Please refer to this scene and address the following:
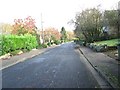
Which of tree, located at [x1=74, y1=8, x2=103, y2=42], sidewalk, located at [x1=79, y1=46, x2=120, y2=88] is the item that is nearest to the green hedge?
sidewalk, located at [x1=79, y1=46, x2=120, y2=88]

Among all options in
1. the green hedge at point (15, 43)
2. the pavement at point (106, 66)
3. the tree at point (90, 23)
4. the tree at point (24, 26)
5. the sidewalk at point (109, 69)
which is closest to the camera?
the sidewalk at point (109, 69)

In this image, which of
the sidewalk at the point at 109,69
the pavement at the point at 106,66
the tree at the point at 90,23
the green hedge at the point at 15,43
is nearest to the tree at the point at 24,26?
the tree at the point at 90,23

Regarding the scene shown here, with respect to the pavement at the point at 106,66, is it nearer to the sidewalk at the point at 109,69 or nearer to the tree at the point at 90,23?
the sidewalk at the point at 109,69

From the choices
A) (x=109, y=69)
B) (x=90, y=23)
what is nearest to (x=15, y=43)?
(x=109, y=69)

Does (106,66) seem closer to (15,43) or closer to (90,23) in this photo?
(15,43)

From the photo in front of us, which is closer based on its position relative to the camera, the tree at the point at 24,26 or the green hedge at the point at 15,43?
the green hedge at the point at 15,43

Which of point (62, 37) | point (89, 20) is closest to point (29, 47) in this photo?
point (89, 20)

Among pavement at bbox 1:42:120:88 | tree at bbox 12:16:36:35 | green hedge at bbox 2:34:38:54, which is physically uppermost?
tree at bbox 12:16:36:35

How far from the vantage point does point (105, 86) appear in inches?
418

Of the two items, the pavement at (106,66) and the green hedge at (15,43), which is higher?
the green hedge at (15,43)

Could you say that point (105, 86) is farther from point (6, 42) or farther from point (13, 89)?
point (6, 42)

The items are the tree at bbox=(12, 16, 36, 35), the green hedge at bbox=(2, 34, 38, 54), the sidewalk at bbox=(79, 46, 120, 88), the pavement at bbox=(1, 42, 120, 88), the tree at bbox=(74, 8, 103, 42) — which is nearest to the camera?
the sidewalk at bbox=(79, 46, 120, 88)

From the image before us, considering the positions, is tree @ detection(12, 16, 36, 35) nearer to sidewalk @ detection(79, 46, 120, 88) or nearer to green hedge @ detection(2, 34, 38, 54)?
green hedge @ detection(2, 34, 38, 54)

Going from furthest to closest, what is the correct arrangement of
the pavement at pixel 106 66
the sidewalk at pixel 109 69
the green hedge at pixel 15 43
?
the green hedge at pixel 15 43 < the pavement at pixel 106 66 < the sidewalk at pixel 109 69
